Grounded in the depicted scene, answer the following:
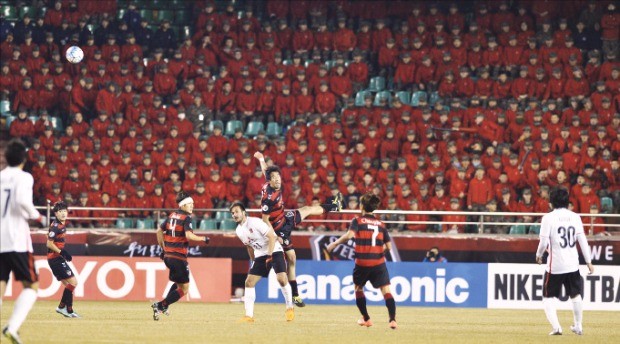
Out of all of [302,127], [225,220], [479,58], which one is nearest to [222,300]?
[225,220]

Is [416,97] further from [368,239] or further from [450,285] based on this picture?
[368,239]

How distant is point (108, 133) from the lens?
29812 millimetres

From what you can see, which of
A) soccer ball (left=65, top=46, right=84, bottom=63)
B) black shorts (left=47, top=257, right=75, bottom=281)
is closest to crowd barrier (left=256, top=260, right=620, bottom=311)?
black shorts (left=47, top=257, right=75, bottom=281)

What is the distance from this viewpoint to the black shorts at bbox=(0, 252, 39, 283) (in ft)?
41.5

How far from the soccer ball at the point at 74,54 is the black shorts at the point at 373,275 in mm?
16051

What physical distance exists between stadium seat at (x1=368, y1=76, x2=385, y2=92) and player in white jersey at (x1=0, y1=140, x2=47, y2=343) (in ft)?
65.2

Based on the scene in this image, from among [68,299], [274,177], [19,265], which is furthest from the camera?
[68,299]

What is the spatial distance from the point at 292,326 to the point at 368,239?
206cm

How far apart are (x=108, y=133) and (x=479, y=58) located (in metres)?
10.7

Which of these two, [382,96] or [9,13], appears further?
[9,13]

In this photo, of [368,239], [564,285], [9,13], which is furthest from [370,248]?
[9,13]

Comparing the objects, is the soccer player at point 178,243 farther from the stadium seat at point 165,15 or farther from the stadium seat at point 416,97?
the stadium seat at point 165,15

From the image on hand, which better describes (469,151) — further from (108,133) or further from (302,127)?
(108,133)

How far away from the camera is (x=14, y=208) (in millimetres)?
12633
